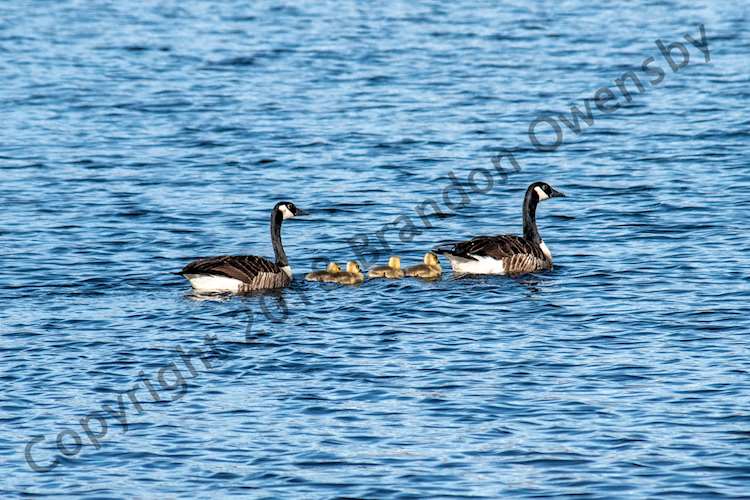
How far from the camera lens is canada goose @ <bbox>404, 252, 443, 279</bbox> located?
80.6ft

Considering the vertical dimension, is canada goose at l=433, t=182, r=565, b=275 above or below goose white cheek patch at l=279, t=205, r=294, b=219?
below

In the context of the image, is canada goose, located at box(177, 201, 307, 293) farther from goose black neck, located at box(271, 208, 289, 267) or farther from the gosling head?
the gosling head

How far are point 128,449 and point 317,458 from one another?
2293 mm

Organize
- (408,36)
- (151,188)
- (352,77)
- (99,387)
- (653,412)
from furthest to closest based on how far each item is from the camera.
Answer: (408,36) → (352,77) → (151,188) → (99,387) → (653,412)

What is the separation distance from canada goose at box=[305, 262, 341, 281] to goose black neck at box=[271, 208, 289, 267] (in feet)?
1.99

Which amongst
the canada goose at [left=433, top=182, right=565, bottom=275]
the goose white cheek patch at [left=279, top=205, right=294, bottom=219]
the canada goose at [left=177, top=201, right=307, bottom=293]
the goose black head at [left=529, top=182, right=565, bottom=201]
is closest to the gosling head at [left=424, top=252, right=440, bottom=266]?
the canada goose at [left=433, top=182, right=565, bottom=275]

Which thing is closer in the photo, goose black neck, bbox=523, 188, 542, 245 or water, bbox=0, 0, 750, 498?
water, bbox=0, 0, 750, 498

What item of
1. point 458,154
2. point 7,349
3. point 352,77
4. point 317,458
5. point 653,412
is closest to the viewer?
point 317,458

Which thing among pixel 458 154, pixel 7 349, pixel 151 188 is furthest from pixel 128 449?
pixel 458 154

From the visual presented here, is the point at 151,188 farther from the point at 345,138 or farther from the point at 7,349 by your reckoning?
the point at 7,349

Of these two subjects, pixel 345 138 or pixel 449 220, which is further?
pixel 345 138

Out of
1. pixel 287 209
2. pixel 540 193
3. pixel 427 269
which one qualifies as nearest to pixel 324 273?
pixel 427 269

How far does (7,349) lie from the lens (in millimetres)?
20484

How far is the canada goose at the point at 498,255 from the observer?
2483 cm
